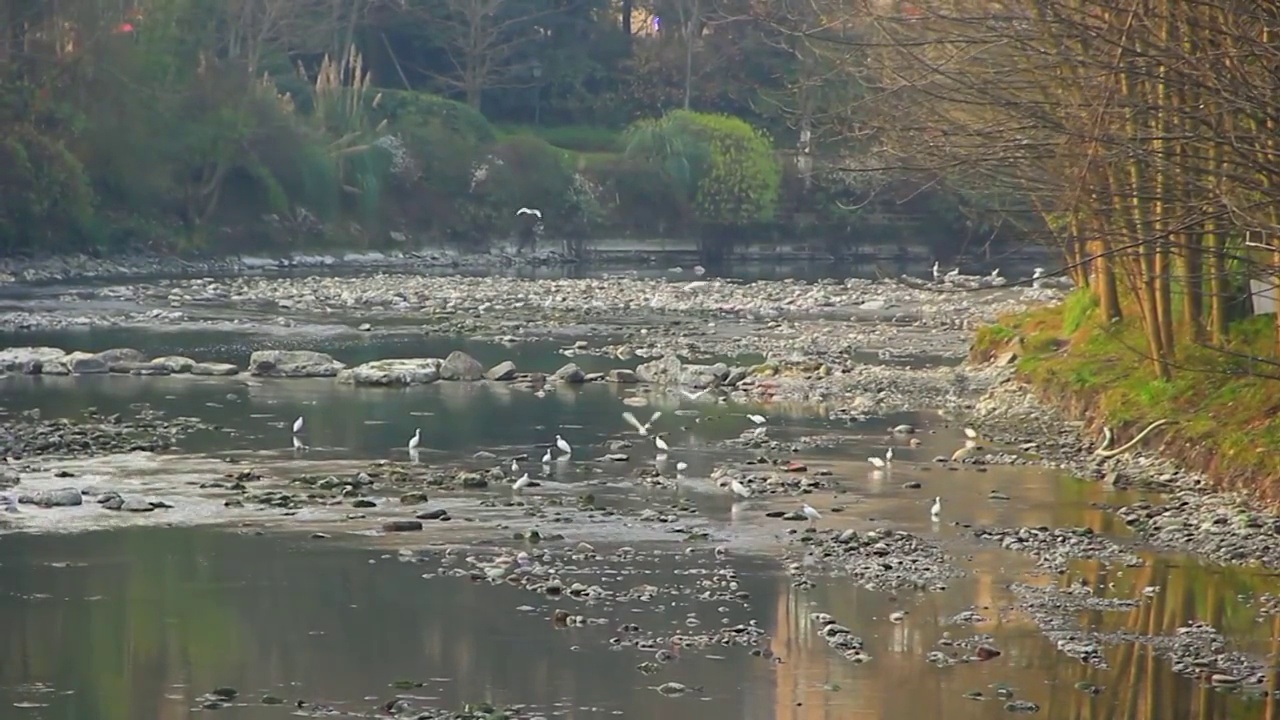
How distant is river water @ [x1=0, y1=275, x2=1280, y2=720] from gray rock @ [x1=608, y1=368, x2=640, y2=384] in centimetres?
972

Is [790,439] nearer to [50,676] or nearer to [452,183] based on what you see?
[50,676]

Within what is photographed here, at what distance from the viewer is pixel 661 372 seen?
3356 cm

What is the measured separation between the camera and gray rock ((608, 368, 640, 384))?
109 feet

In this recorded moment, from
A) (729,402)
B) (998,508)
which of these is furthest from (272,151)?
(998,508)

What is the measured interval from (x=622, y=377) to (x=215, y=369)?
685 cm

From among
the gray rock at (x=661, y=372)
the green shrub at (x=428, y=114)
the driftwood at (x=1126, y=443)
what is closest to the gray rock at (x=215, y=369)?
the gray rock at (x=661, y=372)

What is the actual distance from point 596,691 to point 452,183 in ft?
231

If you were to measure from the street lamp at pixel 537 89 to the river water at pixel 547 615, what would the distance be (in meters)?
71.3

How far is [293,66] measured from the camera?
86.2 m

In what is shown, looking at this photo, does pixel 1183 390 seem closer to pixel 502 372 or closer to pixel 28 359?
pixel 502 372

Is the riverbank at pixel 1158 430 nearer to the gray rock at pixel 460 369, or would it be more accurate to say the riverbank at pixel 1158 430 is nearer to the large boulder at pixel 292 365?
the gray rock at pixel 460 369

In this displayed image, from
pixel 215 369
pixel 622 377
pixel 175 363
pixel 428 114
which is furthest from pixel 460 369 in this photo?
pixel 428 114

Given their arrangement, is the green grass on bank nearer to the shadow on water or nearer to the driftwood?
the driftwood

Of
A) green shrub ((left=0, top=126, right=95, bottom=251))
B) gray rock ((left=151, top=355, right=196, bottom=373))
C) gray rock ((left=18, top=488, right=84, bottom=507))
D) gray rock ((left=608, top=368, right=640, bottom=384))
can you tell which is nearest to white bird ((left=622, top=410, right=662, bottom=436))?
gray rock ((left=608, top=368, right=640, bottom=384))
